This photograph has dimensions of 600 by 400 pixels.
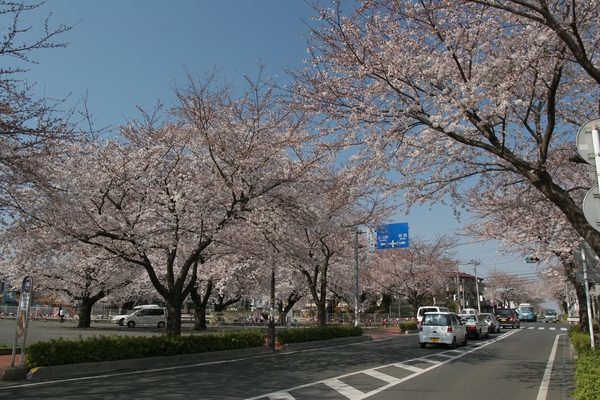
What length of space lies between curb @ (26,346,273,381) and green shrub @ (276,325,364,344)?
2.70 metres

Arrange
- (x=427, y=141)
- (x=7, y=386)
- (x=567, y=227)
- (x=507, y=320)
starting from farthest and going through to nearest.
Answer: (x=507, y=320)
(x=567, y=227)
(x=427, y=141)
(x=7, y=386)

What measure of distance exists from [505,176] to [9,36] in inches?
508

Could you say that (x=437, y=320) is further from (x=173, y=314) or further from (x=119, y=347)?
(x=119, y=347)

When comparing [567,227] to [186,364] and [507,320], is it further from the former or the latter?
[507,320]


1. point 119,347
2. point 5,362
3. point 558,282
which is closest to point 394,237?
point 119,347

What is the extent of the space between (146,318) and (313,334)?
69.6 ft

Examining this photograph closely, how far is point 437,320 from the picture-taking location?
Answer: 19125 millimetres

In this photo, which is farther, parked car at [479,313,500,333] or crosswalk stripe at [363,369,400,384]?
parked car at [479,313,500,333]

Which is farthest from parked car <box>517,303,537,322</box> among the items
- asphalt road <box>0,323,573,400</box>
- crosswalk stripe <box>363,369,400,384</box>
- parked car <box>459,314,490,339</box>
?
crosswalk stripe <box>363,369,400,384</box>

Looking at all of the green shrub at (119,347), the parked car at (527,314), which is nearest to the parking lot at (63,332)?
the green shrub at (119,347)

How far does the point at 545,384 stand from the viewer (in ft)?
33.5

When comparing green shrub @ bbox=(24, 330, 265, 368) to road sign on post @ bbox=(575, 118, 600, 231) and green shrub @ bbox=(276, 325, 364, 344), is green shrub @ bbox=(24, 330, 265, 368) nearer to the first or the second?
green shrub @ bbox=(276, 325, 364, 344)

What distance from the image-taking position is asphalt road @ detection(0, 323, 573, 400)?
27.6 feet

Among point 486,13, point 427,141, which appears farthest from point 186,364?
point 486,13
